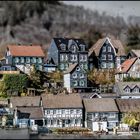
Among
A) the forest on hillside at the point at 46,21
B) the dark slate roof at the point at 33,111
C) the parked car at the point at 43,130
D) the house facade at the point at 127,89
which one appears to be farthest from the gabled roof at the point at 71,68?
the forest on hillside at the point at 46,21

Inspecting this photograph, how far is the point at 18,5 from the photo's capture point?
6289 inches

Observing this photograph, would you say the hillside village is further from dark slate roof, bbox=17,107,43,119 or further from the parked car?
the parked car

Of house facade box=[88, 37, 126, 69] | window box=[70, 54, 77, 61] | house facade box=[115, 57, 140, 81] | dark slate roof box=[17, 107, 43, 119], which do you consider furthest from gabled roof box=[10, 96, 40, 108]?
house facade box=[88, 37, 126, 69]

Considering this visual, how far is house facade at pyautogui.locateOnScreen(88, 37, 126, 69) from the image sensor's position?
88.8 meters

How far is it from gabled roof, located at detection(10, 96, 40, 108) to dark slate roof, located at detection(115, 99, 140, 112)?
9.03 metres

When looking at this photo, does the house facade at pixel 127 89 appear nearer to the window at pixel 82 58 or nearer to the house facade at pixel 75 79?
the house facade at pixel 75 79

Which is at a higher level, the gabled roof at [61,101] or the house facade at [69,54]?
the house facade at [69,54]

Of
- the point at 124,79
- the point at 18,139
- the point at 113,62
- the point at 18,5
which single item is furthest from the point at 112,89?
the point at 18,5

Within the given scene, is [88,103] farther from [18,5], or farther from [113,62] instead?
[18,5]

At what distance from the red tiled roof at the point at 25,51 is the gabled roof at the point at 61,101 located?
1101 centimetres

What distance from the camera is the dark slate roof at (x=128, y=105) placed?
76312 mm

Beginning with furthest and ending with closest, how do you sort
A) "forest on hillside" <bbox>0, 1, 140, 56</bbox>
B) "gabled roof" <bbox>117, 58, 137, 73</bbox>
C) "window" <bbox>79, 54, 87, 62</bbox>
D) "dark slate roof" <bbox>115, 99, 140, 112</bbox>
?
"forest on hillside" <bbox>0, 1, 140, 56</bbox>, "window" <bbox>79, 54, 87, 62</bbox>, "gabled roof" <bbox>117, 58, 137, 73</bbox>, "dark slate roof" <bbox>115, 99, 140, 112</bbox>

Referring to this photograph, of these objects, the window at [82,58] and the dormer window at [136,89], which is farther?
the window at [82,58]

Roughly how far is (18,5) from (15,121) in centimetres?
8892
